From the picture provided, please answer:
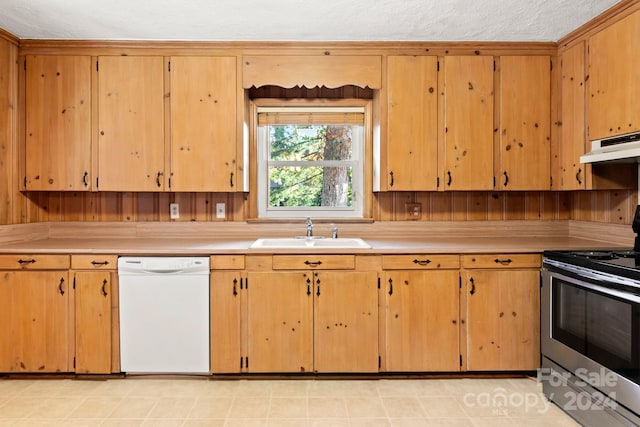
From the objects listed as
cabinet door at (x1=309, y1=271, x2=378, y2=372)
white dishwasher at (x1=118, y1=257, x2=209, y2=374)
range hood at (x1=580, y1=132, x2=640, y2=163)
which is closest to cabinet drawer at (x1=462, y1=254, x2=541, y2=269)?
cabinet door at (x1=309, y1=271, x2=378, y2=372)

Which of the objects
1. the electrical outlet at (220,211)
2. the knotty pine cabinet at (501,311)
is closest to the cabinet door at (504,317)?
the knotty pine cabinet at (501,311)

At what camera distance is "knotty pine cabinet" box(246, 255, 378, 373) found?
2709 millimetres

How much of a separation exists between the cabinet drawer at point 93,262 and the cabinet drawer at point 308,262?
3.38ft

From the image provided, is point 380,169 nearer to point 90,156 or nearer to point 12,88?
point 90,156

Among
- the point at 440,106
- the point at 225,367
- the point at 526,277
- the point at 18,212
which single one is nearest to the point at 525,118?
the point at 440,106

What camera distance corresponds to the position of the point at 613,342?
6.63 feet

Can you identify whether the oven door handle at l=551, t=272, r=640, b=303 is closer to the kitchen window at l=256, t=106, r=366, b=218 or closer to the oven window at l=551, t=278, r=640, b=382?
the oven window at l=551, t=278, r=640, b=382

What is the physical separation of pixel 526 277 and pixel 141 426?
2.38 metres

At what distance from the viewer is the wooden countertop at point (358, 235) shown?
9.25 ft

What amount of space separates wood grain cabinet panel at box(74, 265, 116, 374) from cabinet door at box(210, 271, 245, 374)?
65cm

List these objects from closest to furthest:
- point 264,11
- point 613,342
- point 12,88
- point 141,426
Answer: point 613,342 → point 141,426 → point 264,11 → point 12,88

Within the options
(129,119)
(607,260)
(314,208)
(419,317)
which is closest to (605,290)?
(607,260)

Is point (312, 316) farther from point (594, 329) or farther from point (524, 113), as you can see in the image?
point (524, 113)

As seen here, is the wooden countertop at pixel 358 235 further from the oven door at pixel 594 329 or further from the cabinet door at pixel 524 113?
the cabinet door at pixel 524 113
